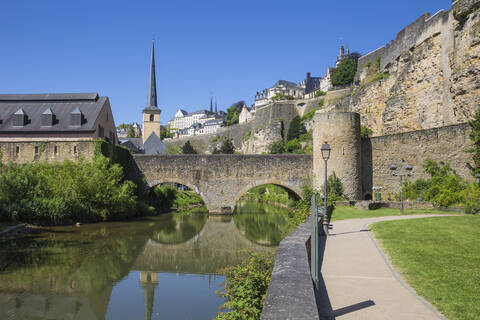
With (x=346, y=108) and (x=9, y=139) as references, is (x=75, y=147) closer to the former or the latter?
(x=9, y=139)

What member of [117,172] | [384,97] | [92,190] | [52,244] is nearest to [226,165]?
[117,172]

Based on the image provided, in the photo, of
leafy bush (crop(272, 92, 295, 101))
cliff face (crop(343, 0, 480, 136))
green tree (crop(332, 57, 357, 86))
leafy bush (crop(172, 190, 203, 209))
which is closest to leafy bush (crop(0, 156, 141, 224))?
leafy bush (crop(172, 190, 203, 209))

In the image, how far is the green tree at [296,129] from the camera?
165 feet

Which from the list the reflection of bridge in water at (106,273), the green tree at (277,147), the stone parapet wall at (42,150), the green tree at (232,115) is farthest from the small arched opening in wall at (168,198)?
the green tree at (232,115)

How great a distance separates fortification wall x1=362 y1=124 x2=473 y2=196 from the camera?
64.5 ft

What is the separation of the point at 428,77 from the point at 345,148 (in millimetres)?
9134

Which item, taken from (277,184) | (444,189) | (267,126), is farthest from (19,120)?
(267,126)

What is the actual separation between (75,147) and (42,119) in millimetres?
4232

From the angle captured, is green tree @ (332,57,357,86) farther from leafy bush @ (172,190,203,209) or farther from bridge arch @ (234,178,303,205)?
bridge arch @ (234,178,303,205)

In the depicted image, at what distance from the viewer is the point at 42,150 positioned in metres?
24.6

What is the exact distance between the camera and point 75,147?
2442cm

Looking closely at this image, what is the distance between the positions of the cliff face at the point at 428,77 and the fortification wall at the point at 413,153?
2.08 m

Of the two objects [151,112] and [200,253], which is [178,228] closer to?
[200,253]

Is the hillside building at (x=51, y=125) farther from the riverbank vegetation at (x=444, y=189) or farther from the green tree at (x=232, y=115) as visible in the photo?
the green tree at (x=232, y=115)
